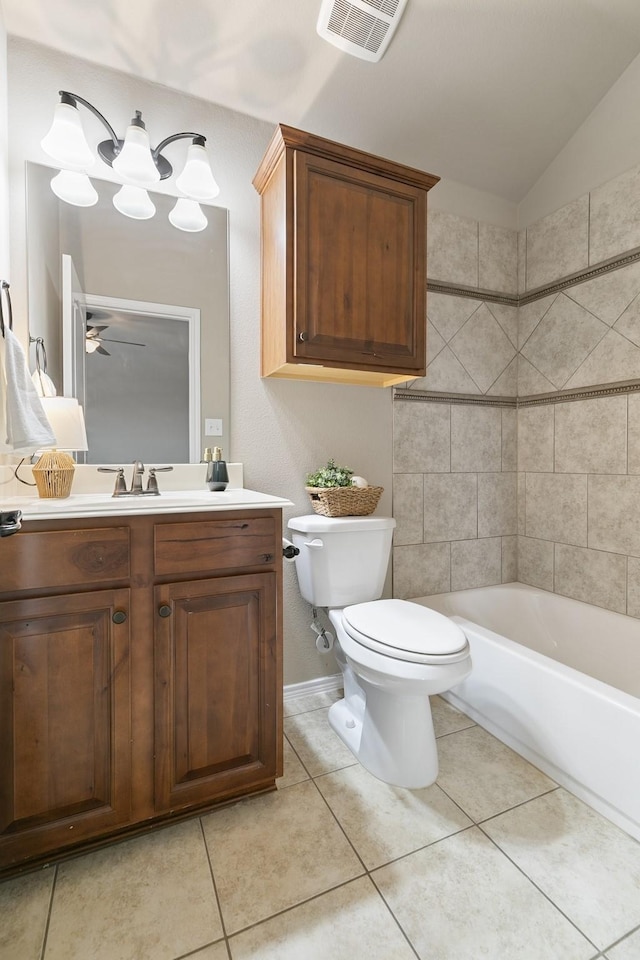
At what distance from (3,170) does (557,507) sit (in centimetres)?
268

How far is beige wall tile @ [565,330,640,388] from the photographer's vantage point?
80.4 inches

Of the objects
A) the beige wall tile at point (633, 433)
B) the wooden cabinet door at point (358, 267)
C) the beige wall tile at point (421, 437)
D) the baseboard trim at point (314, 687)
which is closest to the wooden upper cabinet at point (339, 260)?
the wooden cabinet door at point (358, 267)

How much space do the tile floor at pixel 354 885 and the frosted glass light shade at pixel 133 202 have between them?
6.63 ft

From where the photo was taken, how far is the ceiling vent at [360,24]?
1629mm

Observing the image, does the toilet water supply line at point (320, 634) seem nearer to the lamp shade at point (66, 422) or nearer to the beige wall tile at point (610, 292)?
the lamp shade at point (66, 422)

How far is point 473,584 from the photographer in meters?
2.49

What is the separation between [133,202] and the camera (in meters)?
1.67

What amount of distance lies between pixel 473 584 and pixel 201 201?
2.21m

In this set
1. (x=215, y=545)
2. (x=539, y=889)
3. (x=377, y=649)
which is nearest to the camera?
(x=539, y=889)

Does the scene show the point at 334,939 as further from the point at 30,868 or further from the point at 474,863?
the point at 30,868

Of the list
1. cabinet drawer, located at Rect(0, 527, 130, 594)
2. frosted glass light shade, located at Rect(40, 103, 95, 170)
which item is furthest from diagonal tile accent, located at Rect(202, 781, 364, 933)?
frosted glass light shade, located at Rect(40, 103, 95, 170)

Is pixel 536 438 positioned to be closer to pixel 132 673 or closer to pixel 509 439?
pixel 509 439

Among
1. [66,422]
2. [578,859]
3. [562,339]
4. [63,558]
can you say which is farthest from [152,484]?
[562,339]

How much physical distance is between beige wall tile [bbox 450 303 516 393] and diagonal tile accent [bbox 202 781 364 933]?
2063 millimetres
